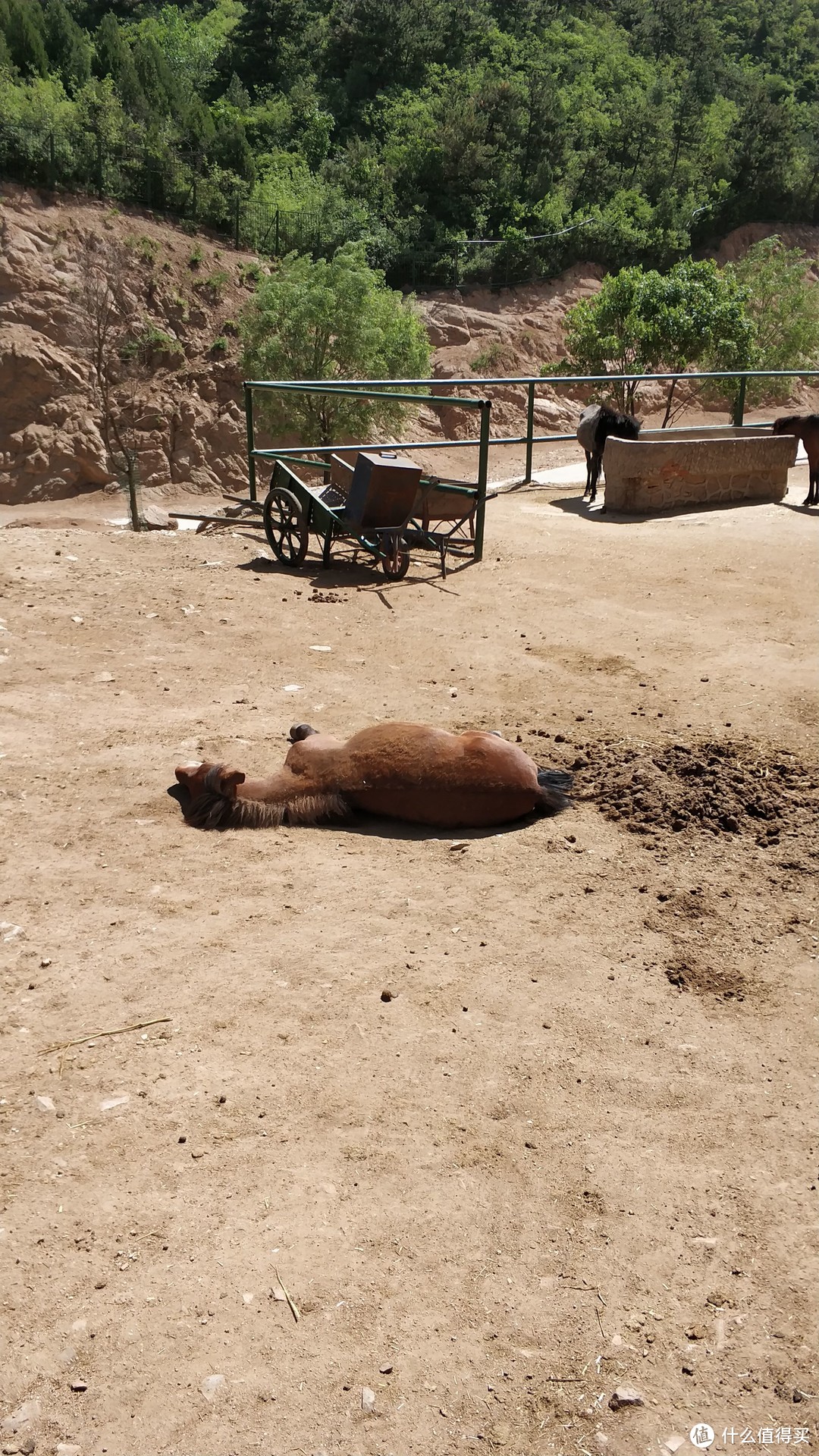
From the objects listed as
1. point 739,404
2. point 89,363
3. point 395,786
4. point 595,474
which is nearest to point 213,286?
point 89,363

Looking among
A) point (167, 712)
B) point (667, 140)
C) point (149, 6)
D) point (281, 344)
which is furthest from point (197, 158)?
point (167, 712)

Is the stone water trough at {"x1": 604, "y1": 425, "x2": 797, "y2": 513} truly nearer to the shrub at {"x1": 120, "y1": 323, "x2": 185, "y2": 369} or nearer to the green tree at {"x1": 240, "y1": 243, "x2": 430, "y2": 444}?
the green tree at {"x1": 240, "y1": 243, "x2": 430, "y2": 444}

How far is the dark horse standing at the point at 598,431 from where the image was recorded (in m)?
11.6

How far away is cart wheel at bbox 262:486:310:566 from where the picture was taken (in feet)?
29.3

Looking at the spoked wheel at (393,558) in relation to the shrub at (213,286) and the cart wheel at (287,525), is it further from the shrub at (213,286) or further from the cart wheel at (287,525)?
the shrub at (213,286)

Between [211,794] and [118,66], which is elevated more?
[118,66]

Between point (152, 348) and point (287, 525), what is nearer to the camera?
point (287, 525)

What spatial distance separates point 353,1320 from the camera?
7.42 feet

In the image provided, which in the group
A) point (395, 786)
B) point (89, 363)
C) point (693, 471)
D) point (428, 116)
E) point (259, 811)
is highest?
point (428, 116)

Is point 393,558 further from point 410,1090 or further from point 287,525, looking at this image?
point 410,1090

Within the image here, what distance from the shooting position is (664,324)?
1806cm

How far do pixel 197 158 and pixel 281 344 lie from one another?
13.9 metres

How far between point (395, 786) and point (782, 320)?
23695 mm

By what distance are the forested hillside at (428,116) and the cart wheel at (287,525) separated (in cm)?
2092
